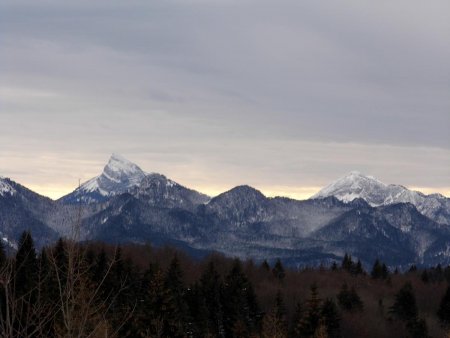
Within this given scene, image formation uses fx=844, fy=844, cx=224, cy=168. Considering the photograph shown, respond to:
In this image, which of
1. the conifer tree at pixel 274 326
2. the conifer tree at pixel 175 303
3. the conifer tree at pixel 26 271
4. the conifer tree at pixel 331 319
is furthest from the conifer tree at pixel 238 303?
the conifer tree at pixel 26 271

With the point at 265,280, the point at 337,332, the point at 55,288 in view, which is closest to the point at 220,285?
the point at 337,332

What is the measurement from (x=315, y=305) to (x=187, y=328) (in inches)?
554

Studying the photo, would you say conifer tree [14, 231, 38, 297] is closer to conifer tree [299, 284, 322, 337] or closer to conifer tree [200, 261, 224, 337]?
conifer tree [200, 261, 224, 337]

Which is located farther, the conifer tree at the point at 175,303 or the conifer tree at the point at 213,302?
the conifer tree at the point at 213,302

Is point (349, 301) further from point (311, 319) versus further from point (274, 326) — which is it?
point (274, 326)

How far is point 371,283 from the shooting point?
185250 mm

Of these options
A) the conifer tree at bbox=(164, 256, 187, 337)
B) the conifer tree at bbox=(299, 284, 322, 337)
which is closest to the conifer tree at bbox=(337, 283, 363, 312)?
the conifer tree at bbox=(164, 256, 187, 337)

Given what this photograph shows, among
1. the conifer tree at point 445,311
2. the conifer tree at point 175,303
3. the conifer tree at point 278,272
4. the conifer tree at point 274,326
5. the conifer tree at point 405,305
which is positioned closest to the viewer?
the conifer tree at point 274,326

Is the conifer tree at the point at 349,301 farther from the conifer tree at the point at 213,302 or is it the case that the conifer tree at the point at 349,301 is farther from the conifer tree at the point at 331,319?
the conifer tree at the point at 331,319

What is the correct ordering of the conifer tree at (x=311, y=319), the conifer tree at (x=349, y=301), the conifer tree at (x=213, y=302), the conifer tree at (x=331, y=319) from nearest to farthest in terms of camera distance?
the conifer tree at (x=311, y=319) → the conifer tree at (x=331, y=319) → the conifer tree at (x=213, y=302) → the conifer tree at (x=349, y=301)

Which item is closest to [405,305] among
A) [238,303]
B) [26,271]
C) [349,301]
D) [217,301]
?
[349,301]

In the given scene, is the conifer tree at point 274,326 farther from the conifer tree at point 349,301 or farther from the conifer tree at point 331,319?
the conifer tree at point 349,301

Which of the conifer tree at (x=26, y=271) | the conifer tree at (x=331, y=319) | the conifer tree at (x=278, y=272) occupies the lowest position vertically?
the conifer tree at (x=331, y=319)

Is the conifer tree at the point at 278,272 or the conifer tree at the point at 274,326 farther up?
the conifer tree at the point at 278,272
